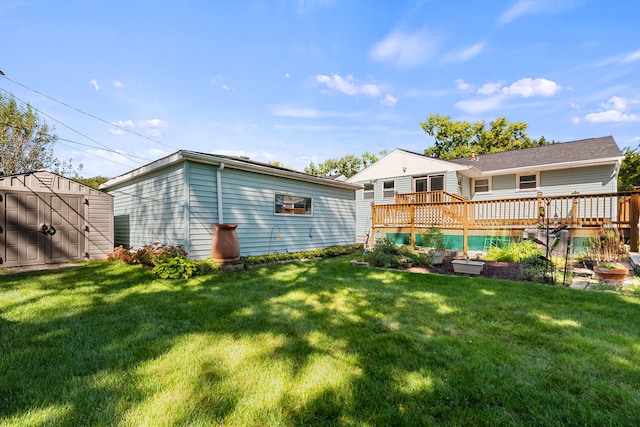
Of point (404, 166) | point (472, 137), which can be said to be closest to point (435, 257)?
point (404, 166)

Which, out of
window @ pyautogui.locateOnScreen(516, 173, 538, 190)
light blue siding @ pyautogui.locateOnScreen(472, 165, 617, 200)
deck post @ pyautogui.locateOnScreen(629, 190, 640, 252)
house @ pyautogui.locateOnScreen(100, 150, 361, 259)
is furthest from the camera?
window @ pyautogui.locateOnScreen(516, 173, 538, 190)

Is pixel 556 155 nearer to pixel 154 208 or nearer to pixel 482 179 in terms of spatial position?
pixel 482 179

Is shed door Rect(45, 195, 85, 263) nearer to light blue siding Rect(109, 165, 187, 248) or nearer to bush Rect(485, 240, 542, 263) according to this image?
light blue siding Rect(109, 165, 187, 248)

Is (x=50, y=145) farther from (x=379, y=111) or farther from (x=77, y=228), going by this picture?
(x=379, y=111)

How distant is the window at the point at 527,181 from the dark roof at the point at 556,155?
1.91ft

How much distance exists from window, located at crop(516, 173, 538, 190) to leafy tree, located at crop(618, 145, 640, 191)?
42.4 feet

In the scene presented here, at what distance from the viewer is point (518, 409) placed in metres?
1.69

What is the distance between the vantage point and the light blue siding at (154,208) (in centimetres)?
705

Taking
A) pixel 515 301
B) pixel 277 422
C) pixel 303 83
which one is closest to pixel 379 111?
pixel 303 83

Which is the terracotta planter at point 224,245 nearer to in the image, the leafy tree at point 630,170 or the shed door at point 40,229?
the shed door at point 40,229

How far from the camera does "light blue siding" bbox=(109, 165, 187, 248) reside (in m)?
7.05

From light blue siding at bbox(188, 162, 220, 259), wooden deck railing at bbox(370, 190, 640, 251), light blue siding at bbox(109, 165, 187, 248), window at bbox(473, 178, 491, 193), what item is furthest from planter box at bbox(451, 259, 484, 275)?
window at bbox(473, 178, 491, 193)

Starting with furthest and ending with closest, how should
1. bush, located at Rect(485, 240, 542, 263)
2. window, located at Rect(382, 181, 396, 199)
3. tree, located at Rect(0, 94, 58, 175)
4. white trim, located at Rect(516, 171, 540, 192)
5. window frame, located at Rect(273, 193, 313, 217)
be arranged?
1. window, located at Rect(382, 181, 396, 199)
2. tree, located at Rect(0, 94, 58, 175)
3. white trim, located at Rect(516, 171, 540, 192)
4. window frame, located at Rect(273, 193, 313, 217)
5. bush, located at Rect(485, 240, 542, 263)

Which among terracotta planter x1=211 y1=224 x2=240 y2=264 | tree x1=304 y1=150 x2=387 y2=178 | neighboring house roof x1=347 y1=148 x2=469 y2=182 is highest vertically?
tree x1=304 y1=150 x2=387 y2=178
